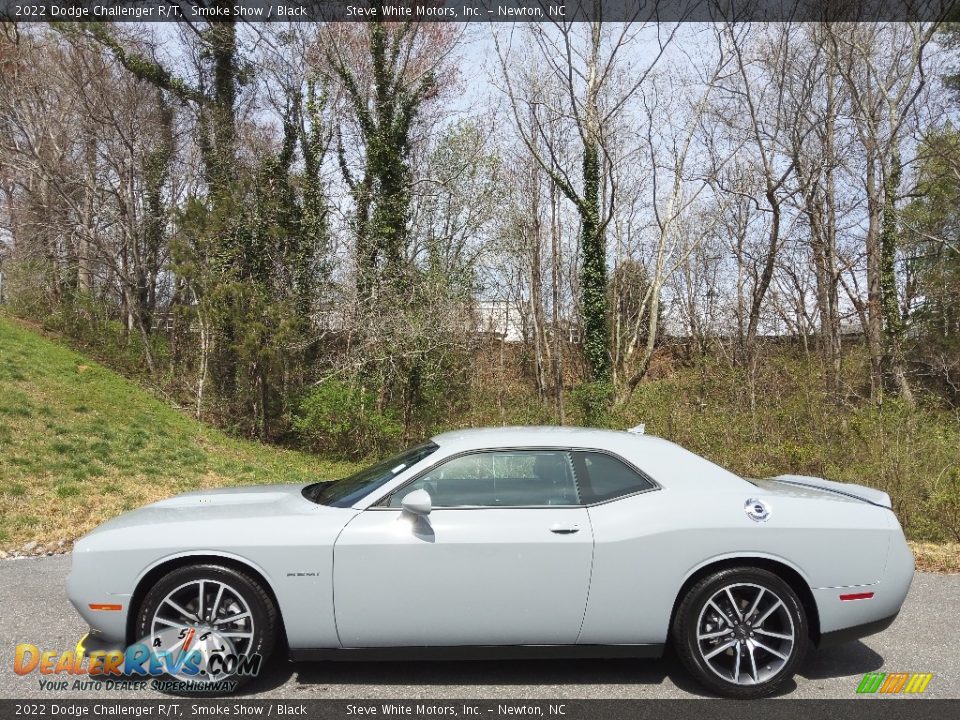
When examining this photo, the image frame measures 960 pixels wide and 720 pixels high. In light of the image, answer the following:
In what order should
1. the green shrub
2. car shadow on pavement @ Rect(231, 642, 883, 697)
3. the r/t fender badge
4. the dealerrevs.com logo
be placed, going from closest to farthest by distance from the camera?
the dealerrevs.com logo < car shadow on pavement @ Rect(231, 642, 883, 697) < the r/t fender badge < the green shrub

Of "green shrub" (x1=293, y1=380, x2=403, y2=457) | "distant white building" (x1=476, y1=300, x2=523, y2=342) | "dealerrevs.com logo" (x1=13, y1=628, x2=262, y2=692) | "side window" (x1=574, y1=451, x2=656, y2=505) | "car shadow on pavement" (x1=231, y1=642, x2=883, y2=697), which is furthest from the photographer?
"distant white building" (x1=476, y1=300, x2=523, y2=342)

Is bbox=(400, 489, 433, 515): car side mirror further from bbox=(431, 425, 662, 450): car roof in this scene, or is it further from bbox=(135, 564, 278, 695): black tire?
bbox=(135, 564, 278, 695): black tire

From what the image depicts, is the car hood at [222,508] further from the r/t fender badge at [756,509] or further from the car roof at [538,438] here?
the r/t fender badge at [756,509]

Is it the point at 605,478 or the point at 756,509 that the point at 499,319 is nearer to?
the point at 605,478

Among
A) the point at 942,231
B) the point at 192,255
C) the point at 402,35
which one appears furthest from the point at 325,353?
the point at 942,231

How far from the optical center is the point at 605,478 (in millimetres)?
4266

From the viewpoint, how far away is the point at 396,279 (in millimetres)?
17125

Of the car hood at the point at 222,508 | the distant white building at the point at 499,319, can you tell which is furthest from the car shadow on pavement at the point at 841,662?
the distant white building at the point at 499,319

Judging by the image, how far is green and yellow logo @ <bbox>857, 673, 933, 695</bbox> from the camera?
4023 mm

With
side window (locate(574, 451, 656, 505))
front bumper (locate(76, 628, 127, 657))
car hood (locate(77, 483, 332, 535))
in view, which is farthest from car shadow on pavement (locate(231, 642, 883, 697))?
side window (locate(574, 451, 656, 505))

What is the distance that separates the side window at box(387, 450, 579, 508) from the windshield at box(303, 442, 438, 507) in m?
0.20

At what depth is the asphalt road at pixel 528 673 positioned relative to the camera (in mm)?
3928

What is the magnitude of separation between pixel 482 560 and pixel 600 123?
16.1 m

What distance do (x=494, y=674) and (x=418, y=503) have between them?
115 centimetres
